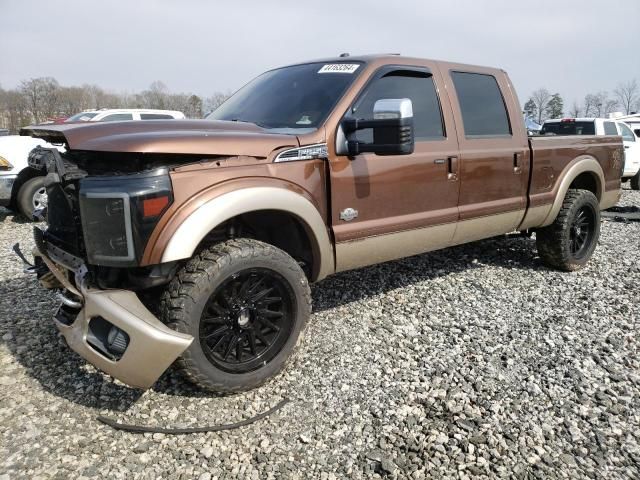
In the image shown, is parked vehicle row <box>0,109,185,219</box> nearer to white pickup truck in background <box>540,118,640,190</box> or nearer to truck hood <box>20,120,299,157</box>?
truck hood <box>20,120,299,157</box>

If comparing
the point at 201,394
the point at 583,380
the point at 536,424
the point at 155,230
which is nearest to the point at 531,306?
the point at 583,380

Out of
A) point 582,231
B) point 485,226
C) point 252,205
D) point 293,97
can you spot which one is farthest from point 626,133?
point 252,205

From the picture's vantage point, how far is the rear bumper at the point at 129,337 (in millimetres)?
2273

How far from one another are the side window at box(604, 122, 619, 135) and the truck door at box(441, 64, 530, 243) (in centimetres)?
887

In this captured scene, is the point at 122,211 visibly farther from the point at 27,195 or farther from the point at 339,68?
the point at 27,195

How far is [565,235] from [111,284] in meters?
4.16

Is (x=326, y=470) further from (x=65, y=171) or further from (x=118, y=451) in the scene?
(x=65, y=171)

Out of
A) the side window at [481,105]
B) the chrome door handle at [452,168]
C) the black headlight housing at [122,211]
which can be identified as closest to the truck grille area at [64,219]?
the black headlight housing at [122,211]

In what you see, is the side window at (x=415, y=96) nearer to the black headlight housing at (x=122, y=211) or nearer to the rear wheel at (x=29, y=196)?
the black headlight housing at (x=122, y=211)

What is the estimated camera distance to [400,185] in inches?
131

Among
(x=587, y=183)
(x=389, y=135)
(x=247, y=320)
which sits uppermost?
(x=389, y=135)

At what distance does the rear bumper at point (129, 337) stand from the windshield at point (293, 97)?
1.51m

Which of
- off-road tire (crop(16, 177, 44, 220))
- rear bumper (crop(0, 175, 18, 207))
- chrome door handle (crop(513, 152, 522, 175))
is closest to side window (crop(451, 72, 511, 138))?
chrome door handle (crop(513, 152, 522, 175))

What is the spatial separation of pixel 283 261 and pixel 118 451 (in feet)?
4.03
